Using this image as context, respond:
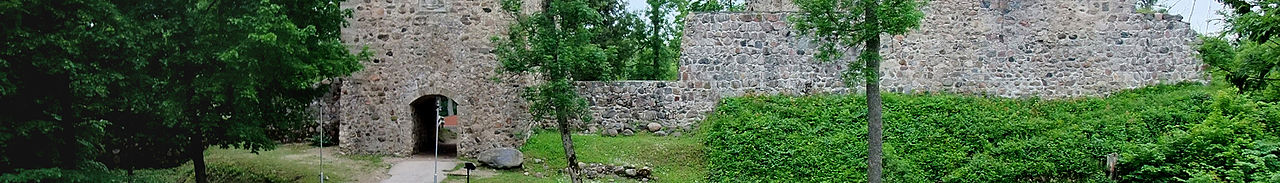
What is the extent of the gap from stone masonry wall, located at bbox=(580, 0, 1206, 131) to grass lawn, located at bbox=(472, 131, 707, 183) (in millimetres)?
1307

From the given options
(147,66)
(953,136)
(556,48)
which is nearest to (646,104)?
(556,48)

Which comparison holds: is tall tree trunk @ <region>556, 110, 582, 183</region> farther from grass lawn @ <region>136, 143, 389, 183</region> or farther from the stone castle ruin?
grass lawn @ <region>136, 143, 389, 183</region>

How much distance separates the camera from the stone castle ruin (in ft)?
53.3

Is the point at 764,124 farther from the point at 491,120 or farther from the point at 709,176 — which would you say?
the point at 491,120

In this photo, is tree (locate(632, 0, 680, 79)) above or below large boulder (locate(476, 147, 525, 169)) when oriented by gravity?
above

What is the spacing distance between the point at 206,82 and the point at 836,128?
30.6 feet

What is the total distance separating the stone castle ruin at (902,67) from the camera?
640 inches

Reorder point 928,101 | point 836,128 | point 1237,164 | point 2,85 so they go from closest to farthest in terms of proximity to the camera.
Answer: point 1237,164, point 2,85, point 836,128, point 928,101

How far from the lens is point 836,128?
46.5 ft

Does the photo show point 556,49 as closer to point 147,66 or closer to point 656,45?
point 147,66

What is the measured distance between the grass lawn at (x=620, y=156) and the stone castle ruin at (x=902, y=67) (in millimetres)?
771

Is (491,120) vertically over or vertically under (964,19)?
under

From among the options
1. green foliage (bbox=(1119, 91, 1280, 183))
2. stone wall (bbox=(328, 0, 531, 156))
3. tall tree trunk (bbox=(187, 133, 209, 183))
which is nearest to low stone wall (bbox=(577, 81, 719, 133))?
stone wall (bbox=(328, 0, 531, 156))

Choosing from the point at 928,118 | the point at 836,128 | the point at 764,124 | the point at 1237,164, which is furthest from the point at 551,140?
the point at 1237,164
